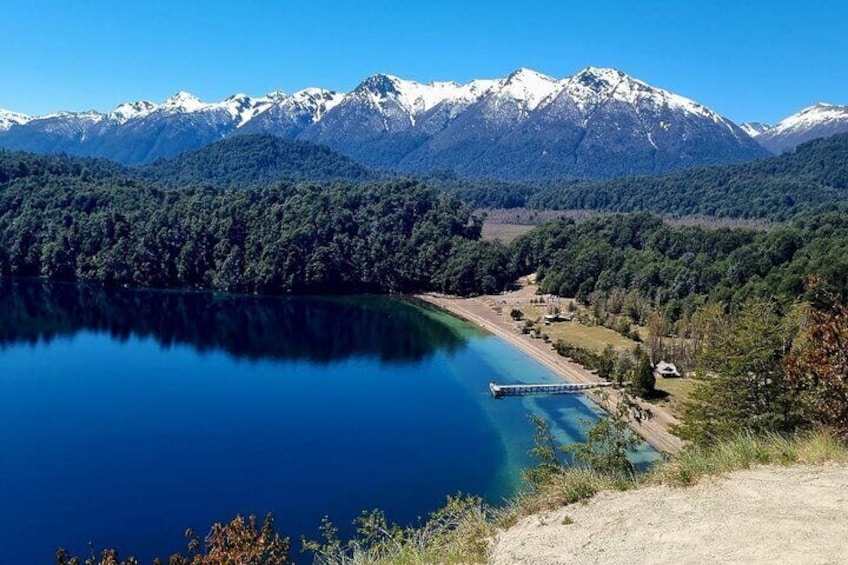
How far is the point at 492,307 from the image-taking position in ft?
288

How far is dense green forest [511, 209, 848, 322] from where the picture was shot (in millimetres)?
65312

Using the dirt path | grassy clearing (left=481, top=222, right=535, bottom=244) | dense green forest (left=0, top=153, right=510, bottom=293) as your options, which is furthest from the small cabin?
grassy clearing (left=481, top=222, right=535, bottom=244)

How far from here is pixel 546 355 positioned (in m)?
64.3

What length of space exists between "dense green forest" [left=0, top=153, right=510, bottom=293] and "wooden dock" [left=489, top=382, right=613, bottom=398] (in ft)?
142

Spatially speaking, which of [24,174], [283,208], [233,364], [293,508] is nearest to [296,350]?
[233,364]

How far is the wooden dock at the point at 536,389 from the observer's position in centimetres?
5391

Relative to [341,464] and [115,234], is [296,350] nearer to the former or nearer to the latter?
[341,464]

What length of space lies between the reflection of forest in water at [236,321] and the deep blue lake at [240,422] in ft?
1.42

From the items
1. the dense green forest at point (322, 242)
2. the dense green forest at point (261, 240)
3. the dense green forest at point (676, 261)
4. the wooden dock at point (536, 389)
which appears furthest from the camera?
the dense green forest at point (261, 240)

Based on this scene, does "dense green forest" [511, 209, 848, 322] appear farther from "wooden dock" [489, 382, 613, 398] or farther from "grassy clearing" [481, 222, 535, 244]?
"grassy clearing" [481, 222, 535, 244]

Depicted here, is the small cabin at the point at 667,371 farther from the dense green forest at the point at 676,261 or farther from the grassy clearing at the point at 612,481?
the grassy clearing at the point at 612,481

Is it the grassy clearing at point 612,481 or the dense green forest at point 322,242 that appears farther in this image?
the dense green forest at point 322,242

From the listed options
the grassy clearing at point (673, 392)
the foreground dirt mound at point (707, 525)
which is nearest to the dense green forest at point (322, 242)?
the grassy clearing at point (673, 392)

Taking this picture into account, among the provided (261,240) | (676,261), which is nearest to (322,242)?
(261,240)
